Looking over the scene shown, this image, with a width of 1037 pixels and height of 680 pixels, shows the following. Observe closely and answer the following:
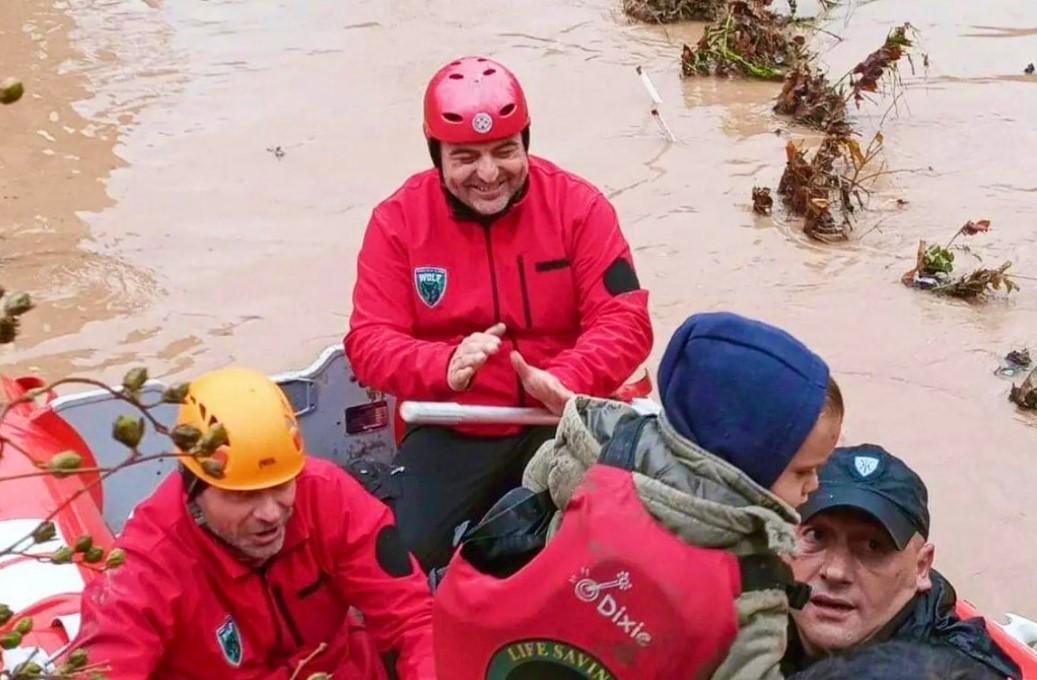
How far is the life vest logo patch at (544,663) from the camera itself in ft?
7.02

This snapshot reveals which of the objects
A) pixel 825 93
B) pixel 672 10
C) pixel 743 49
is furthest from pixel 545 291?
pixel 672 10

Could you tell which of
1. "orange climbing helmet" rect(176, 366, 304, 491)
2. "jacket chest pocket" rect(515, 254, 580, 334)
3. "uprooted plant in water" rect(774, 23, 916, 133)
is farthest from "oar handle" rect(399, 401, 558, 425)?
"uprooted plant in water" rect(774, 23, 916, 133)

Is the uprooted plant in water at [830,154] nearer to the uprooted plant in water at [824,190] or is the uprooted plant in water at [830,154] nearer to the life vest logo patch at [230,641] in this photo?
the uprooted plant in water at [824,190]

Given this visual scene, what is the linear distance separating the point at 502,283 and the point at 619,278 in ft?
1.13

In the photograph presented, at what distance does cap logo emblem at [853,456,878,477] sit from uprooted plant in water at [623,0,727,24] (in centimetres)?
831

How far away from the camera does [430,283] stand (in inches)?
159

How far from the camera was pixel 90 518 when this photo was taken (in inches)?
138

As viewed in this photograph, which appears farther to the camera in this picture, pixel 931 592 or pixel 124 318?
pixel 124 318

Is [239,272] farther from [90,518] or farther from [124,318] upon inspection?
[90,518]

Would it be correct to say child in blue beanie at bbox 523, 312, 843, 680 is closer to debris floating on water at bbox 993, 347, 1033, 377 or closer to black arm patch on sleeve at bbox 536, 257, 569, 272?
black arm patch on sleeve at bbox 536, 257, 569, 272

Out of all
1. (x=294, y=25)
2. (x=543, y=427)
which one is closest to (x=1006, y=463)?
(x=543, y=427)

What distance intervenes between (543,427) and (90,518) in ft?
4.18

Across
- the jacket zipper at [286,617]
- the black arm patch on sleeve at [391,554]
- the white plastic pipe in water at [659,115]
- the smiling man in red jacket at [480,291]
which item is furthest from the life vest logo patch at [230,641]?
the white plastic pipe in water at [659,115]

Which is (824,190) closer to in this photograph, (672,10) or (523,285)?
(523,285)
